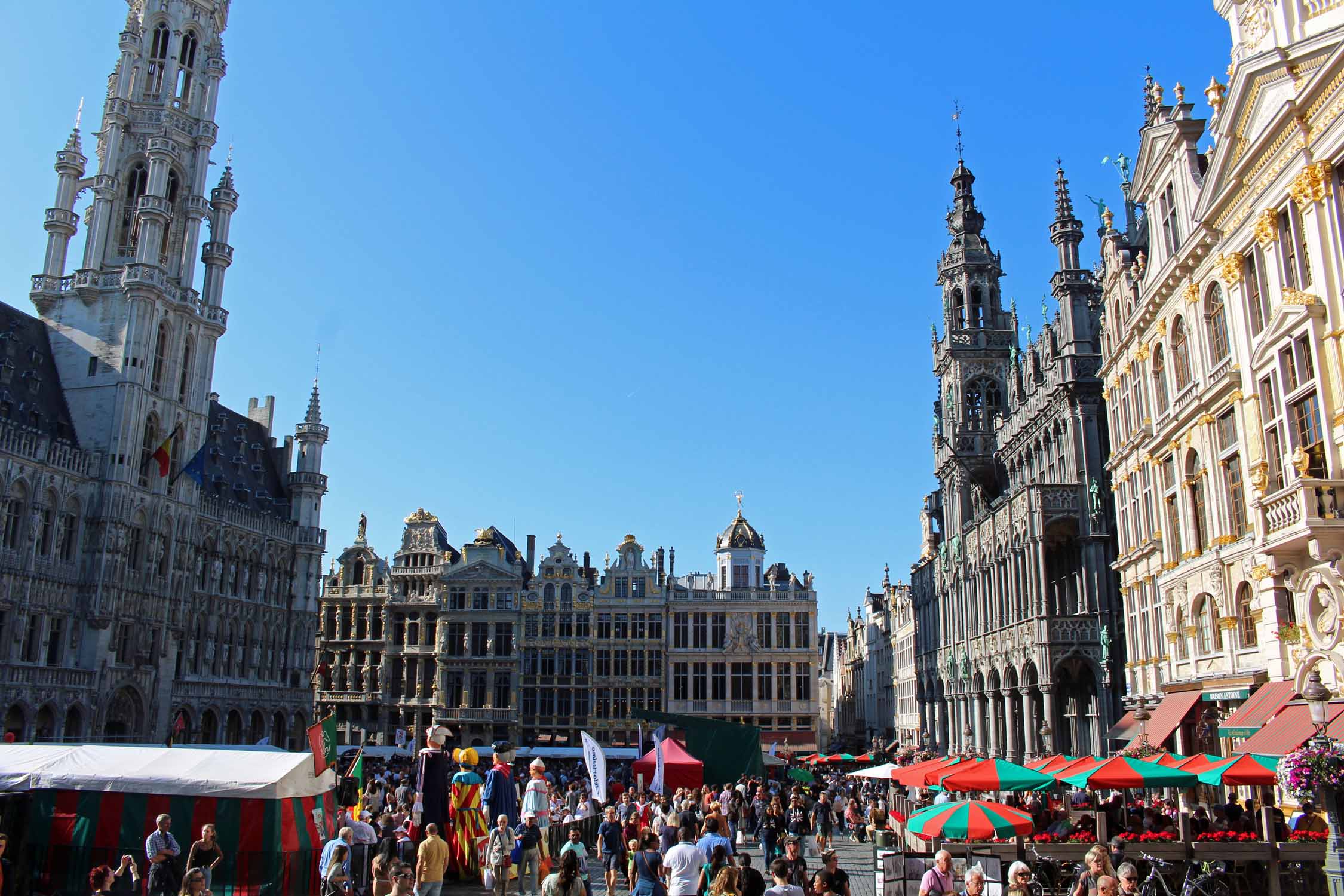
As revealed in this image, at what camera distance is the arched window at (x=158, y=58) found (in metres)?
54.4

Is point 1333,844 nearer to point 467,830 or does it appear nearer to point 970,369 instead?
point 467,830

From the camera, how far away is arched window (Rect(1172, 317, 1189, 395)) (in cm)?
2562

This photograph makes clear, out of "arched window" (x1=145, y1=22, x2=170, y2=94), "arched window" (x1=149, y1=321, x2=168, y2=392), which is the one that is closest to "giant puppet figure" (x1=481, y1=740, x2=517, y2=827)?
"arched window" (x1=149, y1=321, x2=168, y2=392)

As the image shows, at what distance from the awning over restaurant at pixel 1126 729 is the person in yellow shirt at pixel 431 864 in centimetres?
2085

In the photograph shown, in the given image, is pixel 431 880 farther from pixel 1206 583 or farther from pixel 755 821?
pixel 1206 583

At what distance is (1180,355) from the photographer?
85.5 feet

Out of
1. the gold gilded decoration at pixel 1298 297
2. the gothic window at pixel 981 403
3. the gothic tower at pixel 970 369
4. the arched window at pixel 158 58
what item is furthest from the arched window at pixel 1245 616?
the arched window at pixel 158 58

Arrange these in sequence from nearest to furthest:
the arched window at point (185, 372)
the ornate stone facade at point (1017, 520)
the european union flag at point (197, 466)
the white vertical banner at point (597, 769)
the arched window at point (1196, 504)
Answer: the white vertical banner at point (597, 769)
the arched window at point (1196, 504)
the ornate stone facade at point (1017, 520)
the european union flag at point (197, 466)
the arched window at point (185, 372)

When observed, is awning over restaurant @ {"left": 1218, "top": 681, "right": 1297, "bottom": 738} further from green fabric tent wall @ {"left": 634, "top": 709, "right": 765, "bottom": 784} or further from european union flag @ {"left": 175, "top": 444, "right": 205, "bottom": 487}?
european union flag @ {"left": 175, "top": 444, "right": 205, "bottom": 487}

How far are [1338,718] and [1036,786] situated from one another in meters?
5.08

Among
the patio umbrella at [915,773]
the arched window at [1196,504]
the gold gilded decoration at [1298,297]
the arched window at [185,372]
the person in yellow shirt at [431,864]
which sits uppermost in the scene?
the arched window at [185,372]

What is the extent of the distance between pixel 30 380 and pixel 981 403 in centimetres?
4375

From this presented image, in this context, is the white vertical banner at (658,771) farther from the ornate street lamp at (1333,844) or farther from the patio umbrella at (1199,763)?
the ornate street lamp at (1333,844)

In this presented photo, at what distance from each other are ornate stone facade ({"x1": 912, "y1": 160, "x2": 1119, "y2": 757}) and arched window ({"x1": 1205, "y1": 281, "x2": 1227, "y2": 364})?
33.4ft
